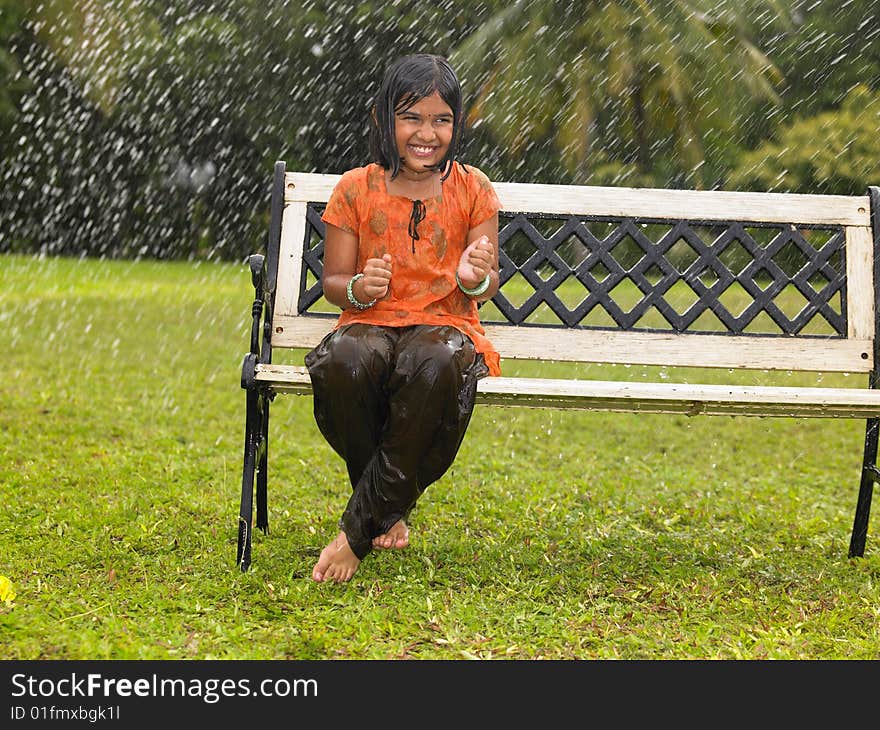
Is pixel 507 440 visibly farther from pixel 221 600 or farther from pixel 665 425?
pixel 221 600

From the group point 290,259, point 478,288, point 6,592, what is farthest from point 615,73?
point 6,592

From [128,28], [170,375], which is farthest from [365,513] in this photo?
[128,28]

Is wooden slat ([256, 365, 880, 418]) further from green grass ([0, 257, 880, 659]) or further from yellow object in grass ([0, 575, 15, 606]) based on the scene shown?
yellow object in grass ([0, 575, 15, 606])

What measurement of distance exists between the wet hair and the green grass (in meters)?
1.40

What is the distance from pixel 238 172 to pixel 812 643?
24.8 m

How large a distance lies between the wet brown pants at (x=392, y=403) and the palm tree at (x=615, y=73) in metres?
18.9

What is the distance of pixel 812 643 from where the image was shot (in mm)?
3117

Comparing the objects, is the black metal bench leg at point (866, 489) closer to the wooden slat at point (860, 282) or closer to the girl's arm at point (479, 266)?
the wooden slat at point (860, 282)

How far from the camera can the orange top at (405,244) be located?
3.39 meters

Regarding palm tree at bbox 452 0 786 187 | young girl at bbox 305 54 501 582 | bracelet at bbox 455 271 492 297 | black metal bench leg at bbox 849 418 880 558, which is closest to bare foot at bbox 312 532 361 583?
young girl at bbox 305 54 501 582

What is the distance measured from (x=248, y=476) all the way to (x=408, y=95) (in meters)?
1.31

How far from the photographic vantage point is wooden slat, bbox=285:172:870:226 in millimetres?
3947

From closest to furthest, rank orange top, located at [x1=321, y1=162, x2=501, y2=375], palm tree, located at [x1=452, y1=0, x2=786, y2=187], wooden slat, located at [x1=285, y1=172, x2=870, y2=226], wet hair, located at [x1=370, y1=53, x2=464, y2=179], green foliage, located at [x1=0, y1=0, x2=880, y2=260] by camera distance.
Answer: wet hair, located at [x1=370, y1=53, x2=464, y2=179] → orange top, located at [x1=321, y1=162, x2=501, y2=375] → wooden slat, located at [x1=285, y1=172, x2=870, y2=226] → palm tree, located at [x1=452, y1=0, x2=786, y2=187] → green foliage, located at [x1=0, y1=0, x2=880, y2=260]

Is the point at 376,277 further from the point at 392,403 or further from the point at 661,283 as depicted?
the point at 661,283
